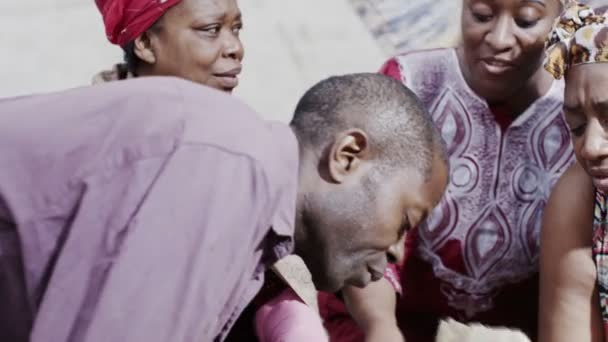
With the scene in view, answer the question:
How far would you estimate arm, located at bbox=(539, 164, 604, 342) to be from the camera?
9.37 feet

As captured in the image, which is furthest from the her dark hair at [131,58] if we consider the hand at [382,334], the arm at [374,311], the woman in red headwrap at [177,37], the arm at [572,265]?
the arm at [572,265]

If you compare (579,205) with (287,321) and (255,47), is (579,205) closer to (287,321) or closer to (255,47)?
(287,321)

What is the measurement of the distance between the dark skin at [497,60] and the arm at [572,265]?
13.8 inches

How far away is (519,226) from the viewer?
10.3ft

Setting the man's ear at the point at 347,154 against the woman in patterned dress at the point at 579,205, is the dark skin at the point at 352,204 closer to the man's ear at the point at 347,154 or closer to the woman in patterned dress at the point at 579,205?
the man's ear at the point at 347,154

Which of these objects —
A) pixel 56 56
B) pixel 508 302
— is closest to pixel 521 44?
pixel 508 302

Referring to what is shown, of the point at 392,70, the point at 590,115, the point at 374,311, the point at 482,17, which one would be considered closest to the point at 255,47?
the point at 392,70

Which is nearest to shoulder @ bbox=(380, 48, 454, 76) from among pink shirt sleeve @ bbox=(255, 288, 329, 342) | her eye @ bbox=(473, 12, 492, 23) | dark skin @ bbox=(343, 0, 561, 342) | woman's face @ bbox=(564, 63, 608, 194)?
dark skin @ bbox=(343, 0, 561, 342)

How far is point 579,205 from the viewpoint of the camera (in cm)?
287

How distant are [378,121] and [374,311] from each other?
1.03 metres

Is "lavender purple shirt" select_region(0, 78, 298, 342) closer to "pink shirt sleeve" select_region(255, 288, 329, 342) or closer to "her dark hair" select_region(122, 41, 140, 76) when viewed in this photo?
"pink shirt sleeve" select_region(255, 288, 329, 342)

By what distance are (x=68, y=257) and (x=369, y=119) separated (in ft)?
2.23

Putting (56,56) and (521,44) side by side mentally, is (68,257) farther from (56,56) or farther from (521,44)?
(56,56)

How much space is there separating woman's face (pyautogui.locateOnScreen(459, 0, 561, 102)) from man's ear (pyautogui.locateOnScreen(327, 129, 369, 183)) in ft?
3.48
